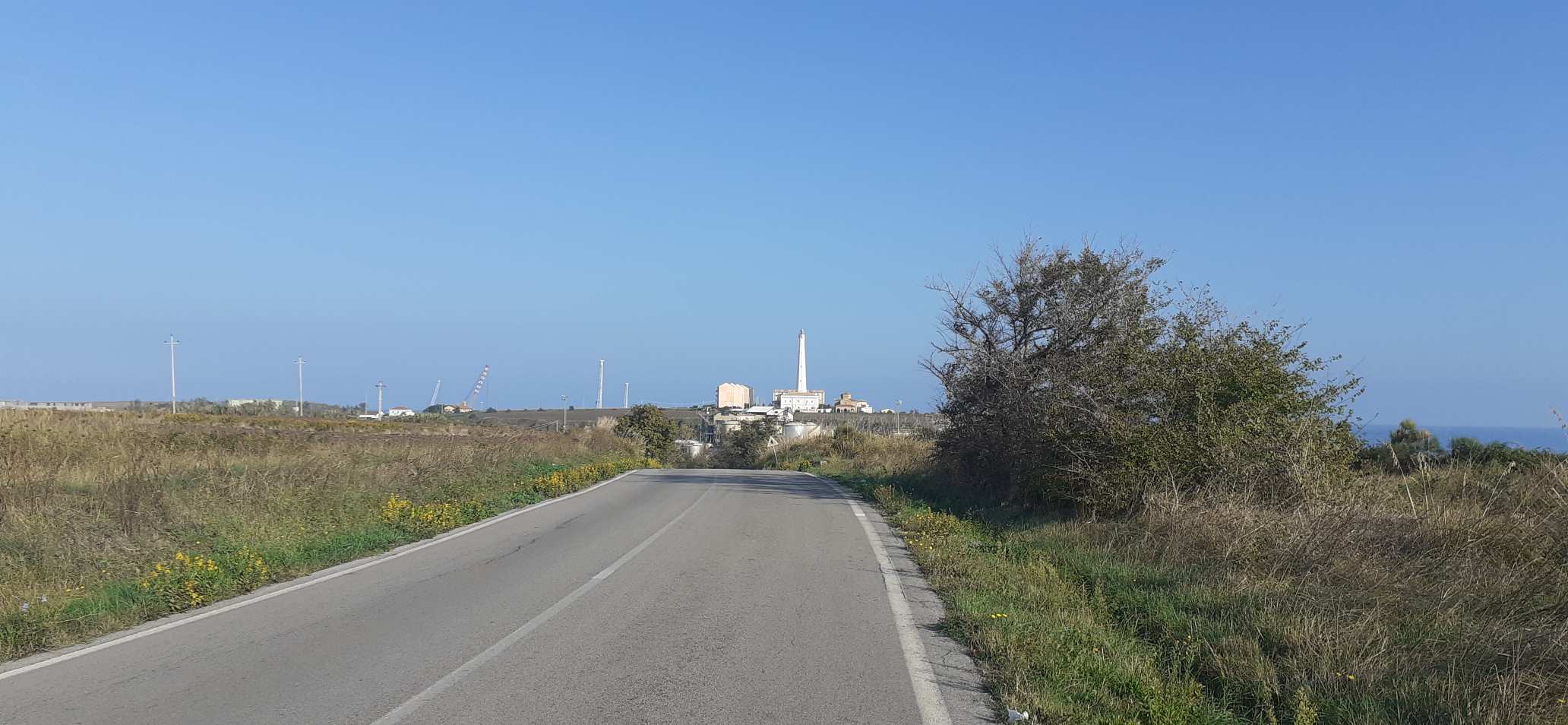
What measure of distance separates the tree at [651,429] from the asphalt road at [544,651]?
149 ft

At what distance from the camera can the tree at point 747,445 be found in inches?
2451

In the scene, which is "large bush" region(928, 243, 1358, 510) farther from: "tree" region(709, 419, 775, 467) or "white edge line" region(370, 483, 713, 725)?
"tree" region(709, 419, 775, 467)

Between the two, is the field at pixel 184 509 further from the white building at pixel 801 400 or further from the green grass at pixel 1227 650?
the white building at pixel 801 400

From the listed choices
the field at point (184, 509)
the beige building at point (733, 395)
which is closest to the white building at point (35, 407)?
the field at point (184, 509)

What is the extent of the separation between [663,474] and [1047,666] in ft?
85.9

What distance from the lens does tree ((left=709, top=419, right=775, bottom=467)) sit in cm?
6225

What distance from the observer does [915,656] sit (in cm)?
799

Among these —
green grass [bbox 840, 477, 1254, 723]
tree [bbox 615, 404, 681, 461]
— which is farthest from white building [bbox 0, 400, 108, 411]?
green grass [bbox 840, 477, 1254, 723]

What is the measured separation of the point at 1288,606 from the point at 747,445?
5615cm

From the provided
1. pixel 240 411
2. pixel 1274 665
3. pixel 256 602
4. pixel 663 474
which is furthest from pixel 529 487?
pixel 240 411

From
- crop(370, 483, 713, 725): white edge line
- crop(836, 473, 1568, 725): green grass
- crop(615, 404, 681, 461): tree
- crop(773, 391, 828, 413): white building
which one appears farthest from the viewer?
crop(773, 391, 828, 413): white building

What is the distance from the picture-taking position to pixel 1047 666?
24.4ft

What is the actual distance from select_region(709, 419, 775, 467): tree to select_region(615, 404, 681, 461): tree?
10.4 feet

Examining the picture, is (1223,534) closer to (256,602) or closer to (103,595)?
(256,602)
